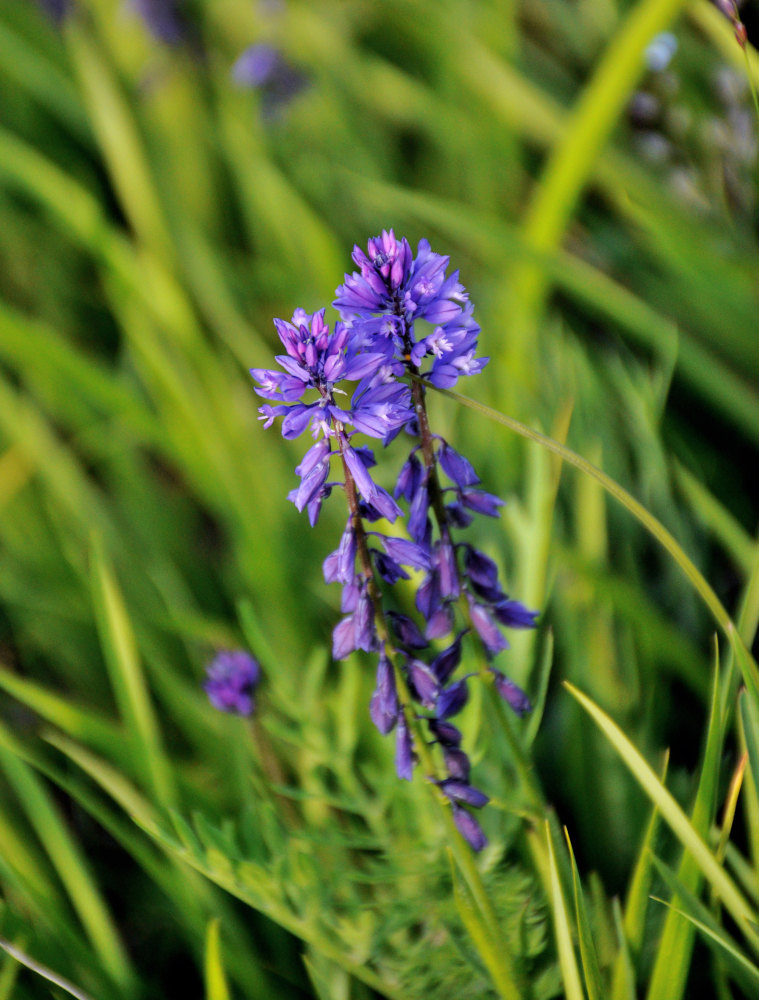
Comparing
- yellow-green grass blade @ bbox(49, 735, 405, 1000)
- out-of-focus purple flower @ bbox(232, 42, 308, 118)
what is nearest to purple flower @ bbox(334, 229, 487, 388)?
yellow-green grass blade @ bbox(49, 735, 405, 1000)

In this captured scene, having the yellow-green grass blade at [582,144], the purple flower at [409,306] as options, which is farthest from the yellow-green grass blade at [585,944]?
the yellow-green grass blade at [582,144]

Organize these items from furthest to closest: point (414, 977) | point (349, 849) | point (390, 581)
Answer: point (349, 849)
point (414, 977)
point (390, 581)

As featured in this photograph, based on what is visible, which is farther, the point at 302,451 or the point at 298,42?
the point at 298,42

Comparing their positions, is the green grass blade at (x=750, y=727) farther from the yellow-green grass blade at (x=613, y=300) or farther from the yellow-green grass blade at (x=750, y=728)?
the yellow-green grass blade at (x=613, y=300)

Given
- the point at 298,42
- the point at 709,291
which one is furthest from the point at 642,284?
A: the point at 298,42

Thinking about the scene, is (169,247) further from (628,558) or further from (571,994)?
(571,994)

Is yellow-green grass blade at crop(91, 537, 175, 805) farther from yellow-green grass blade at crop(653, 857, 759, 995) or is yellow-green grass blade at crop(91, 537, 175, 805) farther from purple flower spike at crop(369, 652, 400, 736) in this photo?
yellow-green grass blade at crop(653, 857, 759, 995)

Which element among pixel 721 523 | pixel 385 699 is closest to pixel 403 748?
pixel 385 699
